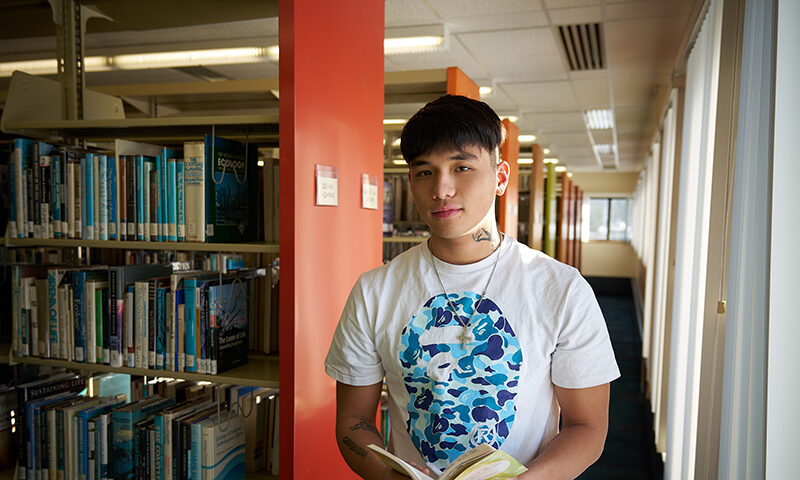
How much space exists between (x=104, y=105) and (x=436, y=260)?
2247mm

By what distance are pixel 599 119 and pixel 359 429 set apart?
7.61 metres

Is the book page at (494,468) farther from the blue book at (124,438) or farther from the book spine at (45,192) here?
the book spine at (45,192)

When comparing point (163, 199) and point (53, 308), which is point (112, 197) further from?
point (53, 308)

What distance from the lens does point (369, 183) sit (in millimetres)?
2371

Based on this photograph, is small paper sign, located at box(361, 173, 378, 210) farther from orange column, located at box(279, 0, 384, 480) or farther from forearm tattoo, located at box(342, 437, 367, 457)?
forearm tattoo, located at box(342, 437, 367, 457)

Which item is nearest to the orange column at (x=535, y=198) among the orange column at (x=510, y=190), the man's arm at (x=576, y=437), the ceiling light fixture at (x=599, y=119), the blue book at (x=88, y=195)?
the orange column at (x=510, y=190)

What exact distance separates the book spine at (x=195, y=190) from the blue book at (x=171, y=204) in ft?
0.17

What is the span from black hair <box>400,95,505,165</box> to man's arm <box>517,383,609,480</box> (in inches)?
22.0

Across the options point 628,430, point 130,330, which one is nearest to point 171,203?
point 130,330

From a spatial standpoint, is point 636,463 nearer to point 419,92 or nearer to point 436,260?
point 419,92

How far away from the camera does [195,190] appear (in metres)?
1.99

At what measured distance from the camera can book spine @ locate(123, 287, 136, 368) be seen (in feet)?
6.81

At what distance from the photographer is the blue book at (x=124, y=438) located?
2.12 m

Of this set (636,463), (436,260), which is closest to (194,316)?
(436,260)
